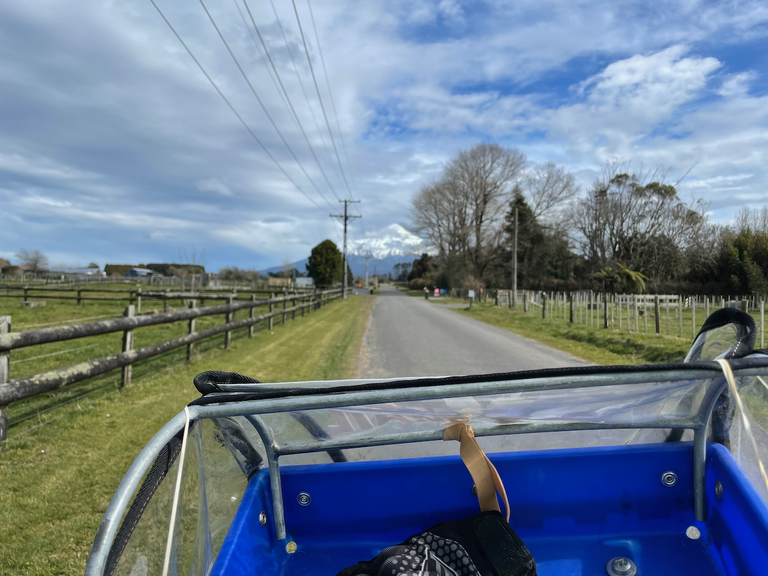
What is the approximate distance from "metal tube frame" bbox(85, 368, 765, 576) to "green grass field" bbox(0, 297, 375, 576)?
166 cm

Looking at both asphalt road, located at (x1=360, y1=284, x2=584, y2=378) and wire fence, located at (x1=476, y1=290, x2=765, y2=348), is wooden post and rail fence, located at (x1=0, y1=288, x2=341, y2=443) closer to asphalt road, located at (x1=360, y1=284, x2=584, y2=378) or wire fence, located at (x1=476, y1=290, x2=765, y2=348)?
asphalt road, located at (x1=360, y1=284, x2=584, y2=378)

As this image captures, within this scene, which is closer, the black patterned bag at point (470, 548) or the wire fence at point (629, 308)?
the black patterned bag at point (470, 548)

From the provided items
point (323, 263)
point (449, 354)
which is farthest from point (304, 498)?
point (323, 263)

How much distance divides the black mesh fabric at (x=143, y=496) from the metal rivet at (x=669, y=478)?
1.72 m

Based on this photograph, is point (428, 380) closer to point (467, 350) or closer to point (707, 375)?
point (707, 375)

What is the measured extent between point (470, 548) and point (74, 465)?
3608mm

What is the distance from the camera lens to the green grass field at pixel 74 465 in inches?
107

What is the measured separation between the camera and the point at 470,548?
1629 millimetres

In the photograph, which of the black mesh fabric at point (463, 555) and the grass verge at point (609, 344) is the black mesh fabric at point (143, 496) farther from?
the grass verge at point (609, 344)

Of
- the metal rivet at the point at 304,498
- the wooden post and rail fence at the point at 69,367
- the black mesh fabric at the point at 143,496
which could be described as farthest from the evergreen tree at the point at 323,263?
the black mesh fabric at the point at 143,496

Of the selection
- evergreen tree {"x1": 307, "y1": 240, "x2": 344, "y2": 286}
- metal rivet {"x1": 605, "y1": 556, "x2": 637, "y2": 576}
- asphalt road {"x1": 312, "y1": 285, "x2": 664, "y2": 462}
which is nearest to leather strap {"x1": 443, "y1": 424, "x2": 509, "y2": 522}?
asphalt road {"x1": 312, "y1": 285, "x2": 664, "y2": 462}

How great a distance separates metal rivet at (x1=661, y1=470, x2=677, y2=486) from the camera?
185 centimetres

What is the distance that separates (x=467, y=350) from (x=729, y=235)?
35675mm

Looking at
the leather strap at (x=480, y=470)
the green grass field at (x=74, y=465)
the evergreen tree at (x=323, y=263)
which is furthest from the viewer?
the evergreen tree at (x=323, y=263)
